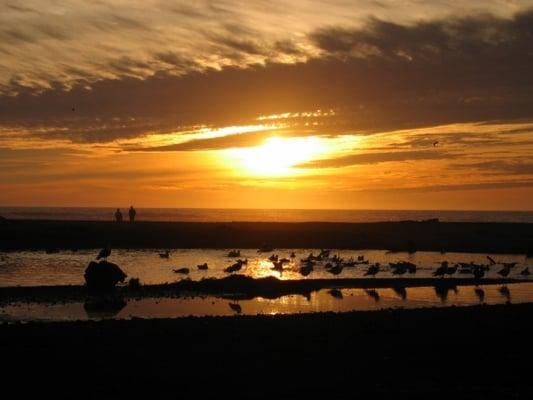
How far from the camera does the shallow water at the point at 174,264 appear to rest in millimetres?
33562

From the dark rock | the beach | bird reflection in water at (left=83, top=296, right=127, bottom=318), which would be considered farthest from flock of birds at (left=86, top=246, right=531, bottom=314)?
the dark rock

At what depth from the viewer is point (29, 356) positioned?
15.0 meters

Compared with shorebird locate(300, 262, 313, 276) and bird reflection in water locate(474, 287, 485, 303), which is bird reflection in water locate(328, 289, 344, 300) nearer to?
bird reflection in water locate(474, 287, 485, 303)

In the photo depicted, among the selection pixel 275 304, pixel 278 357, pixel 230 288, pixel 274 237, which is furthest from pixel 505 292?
pixel 274 237

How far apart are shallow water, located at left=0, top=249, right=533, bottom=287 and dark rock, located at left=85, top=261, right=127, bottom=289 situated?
2.85 m

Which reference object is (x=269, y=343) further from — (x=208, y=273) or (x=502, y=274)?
(x=502, y=274)

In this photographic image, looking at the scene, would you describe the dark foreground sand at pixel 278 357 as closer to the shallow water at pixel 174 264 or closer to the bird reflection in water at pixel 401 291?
the bird reflection in water at pixel 401 291

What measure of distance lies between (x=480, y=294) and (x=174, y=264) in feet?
Answer: 60.8

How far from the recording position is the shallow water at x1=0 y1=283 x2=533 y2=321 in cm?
2246

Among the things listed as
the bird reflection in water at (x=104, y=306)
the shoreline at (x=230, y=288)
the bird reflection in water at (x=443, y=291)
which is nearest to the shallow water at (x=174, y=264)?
the shoreline at (x=230, y=288)

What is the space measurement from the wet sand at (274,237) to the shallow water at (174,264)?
137 inches

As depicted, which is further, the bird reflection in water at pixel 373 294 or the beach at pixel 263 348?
the bird reflection in water at pixel 373 294

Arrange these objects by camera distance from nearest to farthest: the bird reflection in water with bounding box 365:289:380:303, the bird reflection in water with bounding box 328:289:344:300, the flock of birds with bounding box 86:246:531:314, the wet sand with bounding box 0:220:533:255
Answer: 1. the bird reflection in water with bounding box 365:289:380:303
2. the bird reflection in water with bounding box 328:289:344:300
3. the flock of birds with bounding box 86:246:531:314
4. the wet sand with bounding box 0:220:533:255

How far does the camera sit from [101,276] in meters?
28.2
